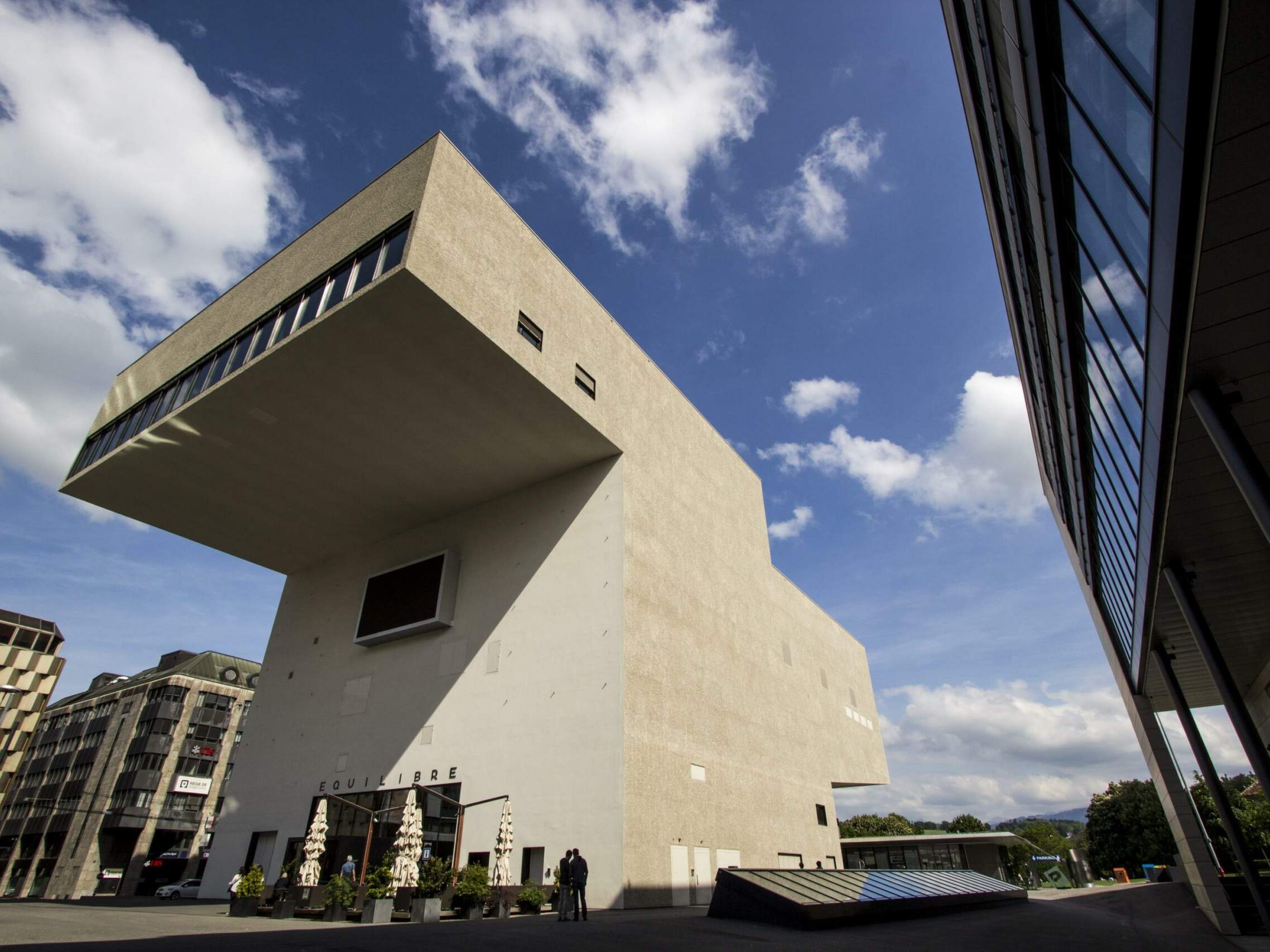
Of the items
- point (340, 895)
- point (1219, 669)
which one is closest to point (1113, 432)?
point (1219, 669)

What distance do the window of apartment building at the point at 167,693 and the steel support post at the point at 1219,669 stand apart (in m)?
67.5

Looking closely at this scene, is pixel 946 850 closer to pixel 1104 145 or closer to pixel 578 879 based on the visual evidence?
pixel 578 879

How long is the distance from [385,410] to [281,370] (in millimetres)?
2794

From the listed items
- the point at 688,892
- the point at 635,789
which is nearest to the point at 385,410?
the point at 635,789

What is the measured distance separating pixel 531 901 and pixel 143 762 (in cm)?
5431

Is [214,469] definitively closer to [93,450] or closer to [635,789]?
[93,450]

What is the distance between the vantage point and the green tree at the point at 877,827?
A: 79.5 m

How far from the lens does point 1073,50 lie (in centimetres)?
477

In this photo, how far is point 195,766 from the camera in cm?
5441

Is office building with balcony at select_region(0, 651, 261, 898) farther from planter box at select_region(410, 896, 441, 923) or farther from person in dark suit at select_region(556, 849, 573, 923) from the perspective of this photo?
person in dark suit at select_region(556, 849, 573, 923)

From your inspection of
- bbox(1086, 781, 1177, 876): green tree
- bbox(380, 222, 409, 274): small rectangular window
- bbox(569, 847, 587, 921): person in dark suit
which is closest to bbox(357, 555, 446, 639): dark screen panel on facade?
bbox(569, 847, 587, 921): person in dark suit

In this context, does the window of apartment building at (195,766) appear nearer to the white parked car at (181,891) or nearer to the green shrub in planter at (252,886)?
the white parked car at (181,891)

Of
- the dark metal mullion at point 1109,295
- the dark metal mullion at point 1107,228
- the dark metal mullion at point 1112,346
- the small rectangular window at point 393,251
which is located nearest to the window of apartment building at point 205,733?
the small rectangular window at point 393,251

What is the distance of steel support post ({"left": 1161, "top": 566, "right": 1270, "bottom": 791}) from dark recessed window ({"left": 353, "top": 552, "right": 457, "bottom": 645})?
62.9ft
